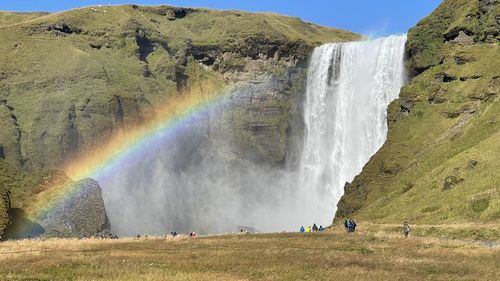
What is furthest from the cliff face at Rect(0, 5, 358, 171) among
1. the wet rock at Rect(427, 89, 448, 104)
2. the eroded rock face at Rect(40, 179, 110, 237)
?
the wet rock at Rect(427, 89, 448, 104)

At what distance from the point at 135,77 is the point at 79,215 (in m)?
73.4

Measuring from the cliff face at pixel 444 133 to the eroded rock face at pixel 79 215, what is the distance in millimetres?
33029

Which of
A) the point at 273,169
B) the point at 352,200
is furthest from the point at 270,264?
the point at 273,169

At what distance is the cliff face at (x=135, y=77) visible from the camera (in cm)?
13038

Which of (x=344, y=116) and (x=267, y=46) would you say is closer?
(x=344, y=116)

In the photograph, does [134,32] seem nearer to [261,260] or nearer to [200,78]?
[200,78]

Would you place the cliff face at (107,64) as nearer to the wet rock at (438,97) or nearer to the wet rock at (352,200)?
the wet rock at (438,97)

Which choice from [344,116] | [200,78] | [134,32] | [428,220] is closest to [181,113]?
[200,78]

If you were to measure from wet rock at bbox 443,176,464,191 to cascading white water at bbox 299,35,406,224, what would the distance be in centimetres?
4429

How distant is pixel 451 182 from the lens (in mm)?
63094

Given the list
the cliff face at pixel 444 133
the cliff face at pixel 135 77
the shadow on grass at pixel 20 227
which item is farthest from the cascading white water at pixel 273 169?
the shadow on grass at pixel 20 227

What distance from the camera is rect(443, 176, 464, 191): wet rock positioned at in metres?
62.7

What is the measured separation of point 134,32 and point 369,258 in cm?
13313

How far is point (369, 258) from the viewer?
1190 inches
